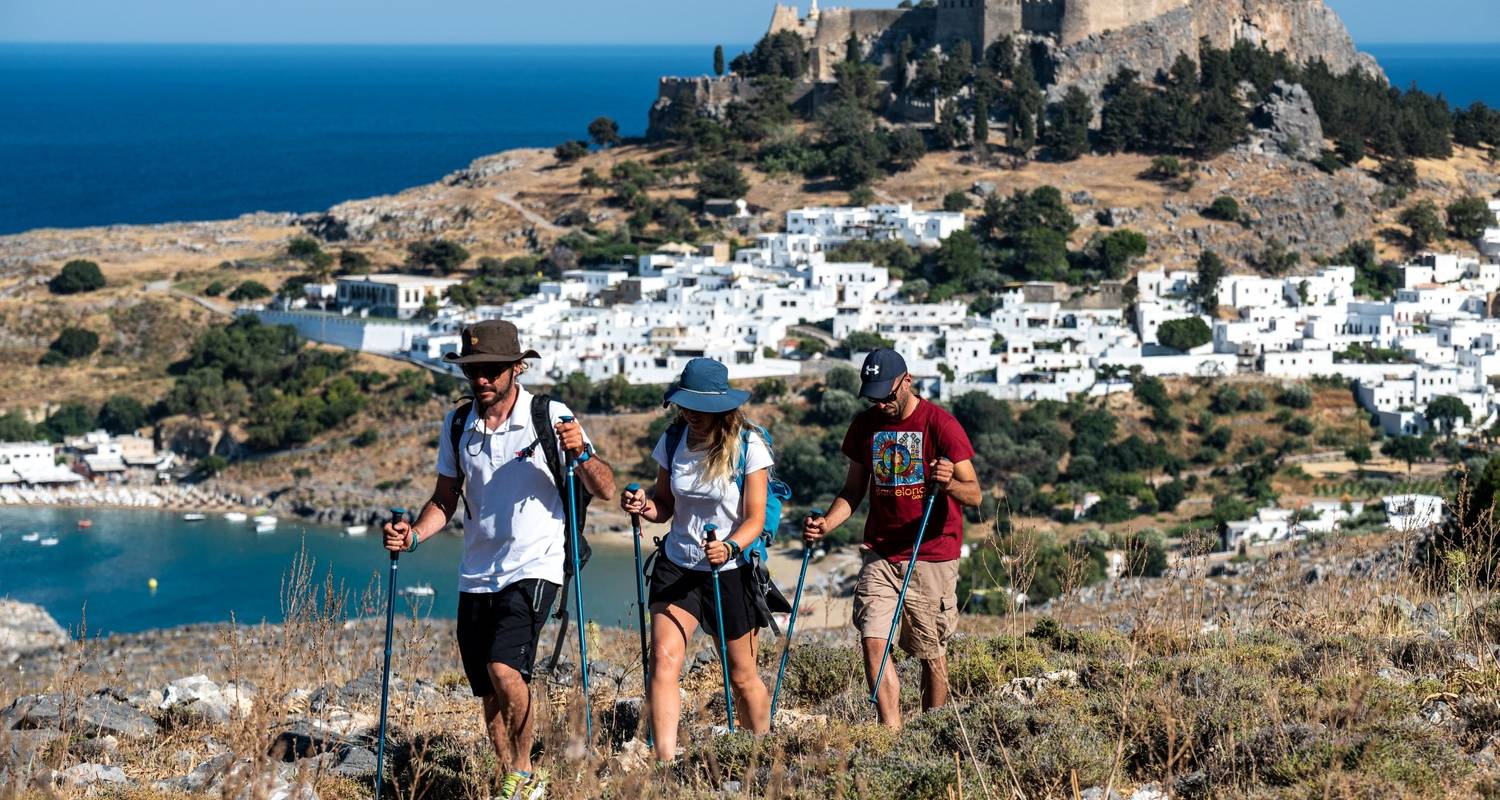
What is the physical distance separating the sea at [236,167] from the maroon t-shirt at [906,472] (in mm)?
882

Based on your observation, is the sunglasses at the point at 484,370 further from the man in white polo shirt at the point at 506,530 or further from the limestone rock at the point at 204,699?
the limestone rock at the point at 204,699

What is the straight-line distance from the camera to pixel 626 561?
87.6ft

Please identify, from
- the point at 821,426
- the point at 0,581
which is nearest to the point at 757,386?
the point at 821,426

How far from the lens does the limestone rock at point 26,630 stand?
845 inches

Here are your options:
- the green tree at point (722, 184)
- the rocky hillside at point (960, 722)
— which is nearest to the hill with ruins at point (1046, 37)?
the green tree at point (722, 184)

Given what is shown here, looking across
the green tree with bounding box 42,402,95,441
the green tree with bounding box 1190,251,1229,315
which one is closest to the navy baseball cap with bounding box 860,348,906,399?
the green tree with bounding box 42,402,95,441

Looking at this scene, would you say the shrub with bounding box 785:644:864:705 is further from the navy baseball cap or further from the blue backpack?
the navy baseball cap

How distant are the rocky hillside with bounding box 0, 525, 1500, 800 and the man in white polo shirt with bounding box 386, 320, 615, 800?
0.15m

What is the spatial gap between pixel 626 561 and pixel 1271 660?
21.4m

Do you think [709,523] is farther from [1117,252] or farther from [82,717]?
[1117,252]

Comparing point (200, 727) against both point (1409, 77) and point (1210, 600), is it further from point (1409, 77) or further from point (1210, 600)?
point (1409, 77)

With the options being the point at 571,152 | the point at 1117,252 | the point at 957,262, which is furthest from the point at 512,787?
the point at 571,152

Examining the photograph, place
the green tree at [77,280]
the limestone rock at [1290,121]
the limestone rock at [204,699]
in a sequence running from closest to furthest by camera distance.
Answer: the limestone rock at [204,699]
the green tree at [77,280]
the limestone rock at [1290,121]

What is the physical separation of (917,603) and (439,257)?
3641cm
